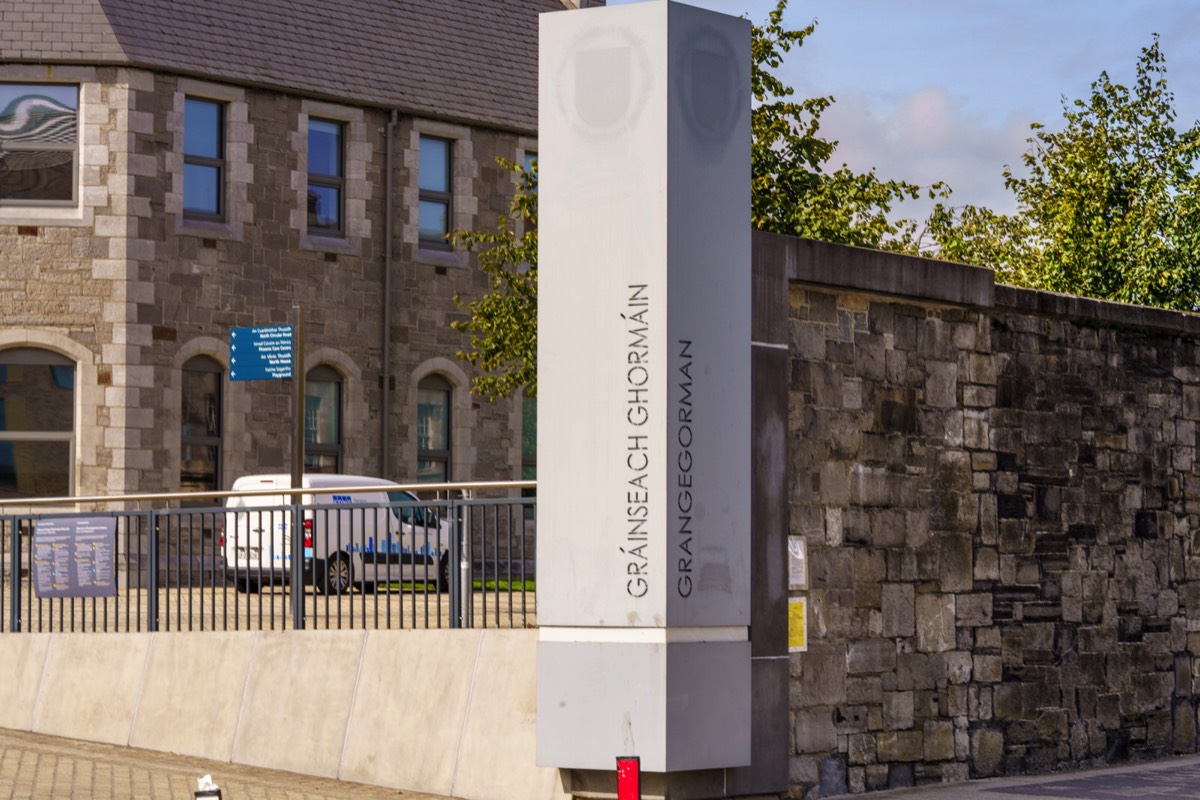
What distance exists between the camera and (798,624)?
12.9 meters

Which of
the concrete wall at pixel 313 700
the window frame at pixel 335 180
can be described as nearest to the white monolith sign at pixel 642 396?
the concrete wall at pixel 313 700

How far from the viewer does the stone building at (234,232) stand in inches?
1107

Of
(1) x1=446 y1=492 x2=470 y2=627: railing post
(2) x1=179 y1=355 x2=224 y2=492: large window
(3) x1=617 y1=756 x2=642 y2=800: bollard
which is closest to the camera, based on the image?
(3) x1=617 y1=756 x2=642 y2=800: bollard

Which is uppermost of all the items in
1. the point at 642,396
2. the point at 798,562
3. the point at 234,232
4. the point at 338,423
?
the point at 234,232

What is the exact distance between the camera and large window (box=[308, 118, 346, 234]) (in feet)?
101

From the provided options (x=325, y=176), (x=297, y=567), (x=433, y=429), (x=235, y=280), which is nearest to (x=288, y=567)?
(x=297, y=567)

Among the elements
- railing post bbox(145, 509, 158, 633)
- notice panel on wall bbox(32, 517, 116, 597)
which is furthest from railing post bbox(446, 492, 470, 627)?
notice panel on wall bbox(32, 517, 116, 597)

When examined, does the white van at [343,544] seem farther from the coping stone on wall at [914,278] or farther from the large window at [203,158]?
the large window at [203,158]

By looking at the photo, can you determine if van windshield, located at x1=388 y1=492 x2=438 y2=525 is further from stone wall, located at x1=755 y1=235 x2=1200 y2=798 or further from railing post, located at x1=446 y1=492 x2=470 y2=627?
stone wall, located at x1=755 y1=235 x2=1200 y2=798

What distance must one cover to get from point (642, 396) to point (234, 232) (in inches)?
742

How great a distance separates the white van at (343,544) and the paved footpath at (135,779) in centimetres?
138

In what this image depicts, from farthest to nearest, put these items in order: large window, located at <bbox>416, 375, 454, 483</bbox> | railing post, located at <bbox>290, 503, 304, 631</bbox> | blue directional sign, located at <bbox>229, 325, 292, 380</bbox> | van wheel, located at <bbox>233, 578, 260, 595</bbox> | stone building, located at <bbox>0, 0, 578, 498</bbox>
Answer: large window, located at <bbox>416, 375, 454, 483</bbox>, stone building, located at <bbox>0, 0, 578, 498</bbox>, blue directional sign, located at <bbox>229, 325, 292, 380</bbox>, van wheel, located at <bbox>233, 578, 260, 595</bbox>, railing post, located at <bbox>290, 503, 304, 631</bbox>

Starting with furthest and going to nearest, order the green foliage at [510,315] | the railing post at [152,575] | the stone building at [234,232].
Answer: the stone building at [234,232]
the green foliage at [510,315]
the railing post at [152,575]

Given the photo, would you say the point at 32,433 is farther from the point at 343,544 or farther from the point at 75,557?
the point at 343,544
